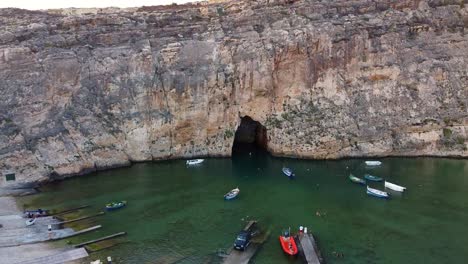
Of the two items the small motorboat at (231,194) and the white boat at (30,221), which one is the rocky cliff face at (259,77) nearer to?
the small motorboat at (231,194)

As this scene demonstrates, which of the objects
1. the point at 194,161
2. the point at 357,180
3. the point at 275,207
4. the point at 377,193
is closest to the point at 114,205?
the point at 194,161

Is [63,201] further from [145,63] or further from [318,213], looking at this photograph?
[318,213]

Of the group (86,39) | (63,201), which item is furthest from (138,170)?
(86,39)

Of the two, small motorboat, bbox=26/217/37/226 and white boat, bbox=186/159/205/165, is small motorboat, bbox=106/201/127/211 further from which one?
white boat, bbox=186/159/205/165

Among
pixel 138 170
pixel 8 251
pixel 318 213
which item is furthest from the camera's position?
pixel 138 170

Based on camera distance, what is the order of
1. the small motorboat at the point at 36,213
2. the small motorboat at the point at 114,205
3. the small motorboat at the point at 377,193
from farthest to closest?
the small motorboat at the point at 377,193 < the small motorboat at the point at 114,205 < the small motorboat at the point at 36,213

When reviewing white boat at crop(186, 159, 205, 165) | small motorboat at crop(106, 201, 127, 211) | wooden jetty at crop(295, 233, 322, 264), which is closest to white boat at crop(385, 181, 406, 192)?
wooden jetty at crop(295, 233, 322, 264)

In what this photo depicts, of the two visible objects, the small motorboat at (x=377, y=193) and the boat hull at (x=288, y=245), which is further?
the small motorboat at (x=377, y=193)

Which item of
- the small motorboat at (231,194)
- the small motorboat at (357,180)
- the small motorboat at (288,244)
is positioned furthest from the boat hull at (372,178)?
the small motorboat at (288,244)
